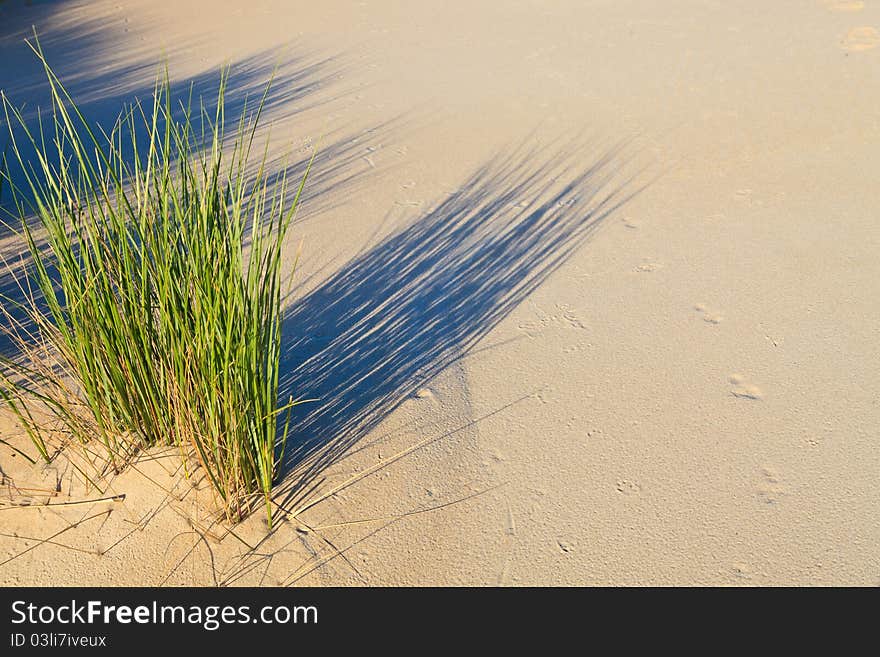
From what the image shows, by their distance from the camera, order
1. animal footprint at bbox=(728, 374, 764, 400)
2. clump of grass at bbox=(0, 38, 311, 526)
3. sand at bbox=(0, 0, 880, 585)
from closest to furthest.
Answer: clump of grass at bbox=(0, 38, 311, 526) < sand at bbox=(0, 0, 880, 585) < animal footprint at bbox=(728, 374, 764, 400)

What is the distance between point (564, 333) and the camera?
2.62 m

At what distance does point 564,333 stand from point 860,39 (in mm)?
3479

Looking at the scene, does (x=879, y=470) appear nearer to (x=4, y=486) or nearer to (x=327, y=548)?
(x=327, y=548)

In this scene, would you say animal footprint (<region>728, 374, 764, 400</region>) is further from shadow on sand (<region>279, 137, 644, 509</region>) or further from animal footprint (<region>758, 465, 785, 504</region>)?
shadow on sand (<region>279, 137, 644, 509</region>)

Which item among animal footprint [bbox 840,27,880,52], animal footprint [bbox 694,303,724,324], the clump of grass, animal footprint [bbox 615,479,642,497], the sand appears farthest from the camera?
animal footprint [bbox 840,27,880,52]

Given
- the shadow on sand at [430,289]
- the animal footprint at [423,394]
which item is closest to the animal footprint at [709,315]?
the shadow on sand at [430,289]

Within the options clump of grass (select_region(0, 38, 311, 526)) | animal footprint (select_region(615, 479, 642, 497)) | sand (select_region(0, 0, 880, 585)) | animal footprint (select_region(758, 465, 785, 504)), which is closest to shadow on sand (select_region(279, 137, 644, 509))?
sand (select_region(0, 0, 880, 585))

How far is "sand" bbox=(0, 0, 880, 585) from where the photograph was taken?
1893 millimetres

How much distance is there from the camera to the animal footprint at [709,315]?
263 cm

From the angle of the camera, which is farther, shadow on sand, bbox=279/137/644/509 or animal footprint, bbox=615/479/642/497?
shadow on sand, bbox=279/137/644/509

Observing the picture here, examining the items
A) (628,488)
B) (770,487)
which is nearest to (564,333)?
(628,488)

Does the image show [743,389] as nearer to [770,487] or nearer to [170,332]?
[770,487]

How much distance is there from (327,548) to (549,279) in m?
1.35

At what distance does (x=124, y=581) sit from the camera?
5.96ft
